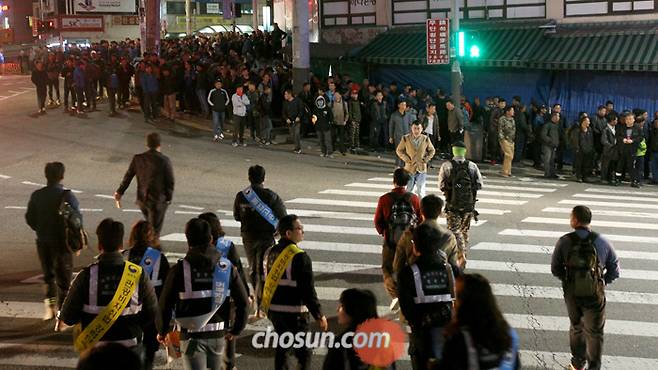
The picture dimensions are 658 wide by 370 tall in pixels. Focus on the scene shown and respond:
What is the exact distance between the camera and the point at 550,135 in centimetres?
2016

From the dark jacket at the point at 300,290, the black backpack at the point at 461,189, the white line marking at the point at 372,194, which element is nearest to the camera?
the dark jacket at the point at 300,290

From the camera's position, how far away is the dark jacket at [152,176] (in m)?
10.7

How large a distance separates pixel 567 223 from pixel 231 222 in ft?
20.1

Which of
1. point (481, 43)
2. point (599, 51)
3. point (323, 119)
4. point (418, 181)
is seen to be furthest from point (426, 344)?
point (481, 43)

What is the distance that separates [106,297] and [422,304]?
7.80 ft

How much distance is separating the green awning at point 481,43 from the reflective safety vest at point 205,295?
63.3 feet

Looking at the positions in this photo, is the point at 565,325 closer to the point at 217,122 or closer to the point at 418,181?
the point at 418,181

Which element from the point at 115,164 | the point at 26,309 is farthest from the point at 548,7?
the point at 26,309

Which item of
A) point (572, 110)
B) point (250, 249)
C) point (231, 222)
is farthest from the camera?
point (572, 110)

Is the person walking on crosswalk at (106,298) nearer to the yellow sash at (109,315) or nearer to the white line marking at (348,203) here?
the yellow sash at (109,315)

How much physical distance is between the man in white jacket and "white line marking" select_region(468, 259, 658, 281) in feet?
36.7

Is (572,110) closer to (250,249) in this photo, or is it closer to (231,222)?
(231,222)

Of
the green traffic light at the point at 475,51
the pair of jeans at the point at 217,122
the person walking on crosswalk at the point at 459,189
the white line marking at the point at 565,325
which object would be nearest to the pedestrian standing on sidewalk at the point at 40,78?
the pair of jeans at the point at 217,122

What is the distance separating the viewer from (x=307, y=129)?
24.5 m
